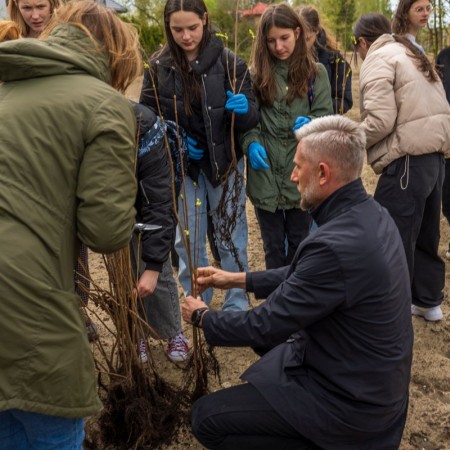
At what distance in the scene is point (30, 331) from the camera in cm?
156

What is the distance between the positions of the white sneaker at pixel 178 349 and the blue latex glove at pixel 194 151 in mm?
902

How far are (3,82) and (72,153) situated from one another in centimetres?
28

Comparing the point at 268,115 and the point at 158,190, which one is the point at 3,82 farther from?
the point at 268,115

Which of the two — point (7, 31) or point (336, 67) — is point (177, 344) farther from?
point (336, 67)

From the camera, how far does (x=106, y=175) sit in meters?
1.59

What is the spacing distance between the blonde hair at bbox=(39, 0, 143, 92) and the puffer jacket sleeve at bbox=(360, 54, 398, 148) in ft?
5.48

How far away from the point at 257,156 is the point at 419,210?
0.93m

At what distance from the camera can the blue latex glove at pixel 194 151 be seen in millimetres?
3121

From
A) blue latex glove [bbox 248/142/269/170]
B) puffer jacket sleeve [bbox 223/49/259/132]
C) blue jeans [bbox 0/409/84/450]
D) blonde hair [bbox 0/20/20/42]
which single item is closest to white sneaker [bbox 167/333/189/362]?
blue latex glove [bbox 248/142/269/170]

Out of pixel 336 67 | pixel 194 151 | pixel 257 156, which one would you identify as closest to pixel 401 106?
pixel 257 156

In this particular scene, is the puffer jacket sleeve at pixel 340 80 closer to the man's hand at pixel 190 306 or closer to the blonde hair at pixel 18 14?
the blonde hair at pixel 18 14

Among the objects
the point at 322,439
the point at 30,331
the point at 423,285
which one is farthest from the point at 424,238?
the point at 30,331

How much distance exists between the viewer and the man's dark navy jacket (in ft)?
6.15

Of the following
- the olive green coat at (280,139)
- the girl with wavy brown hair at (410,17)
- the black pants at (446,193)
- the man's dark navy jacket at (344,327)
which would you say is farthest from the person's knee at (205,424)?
the black pants at (446,193)
